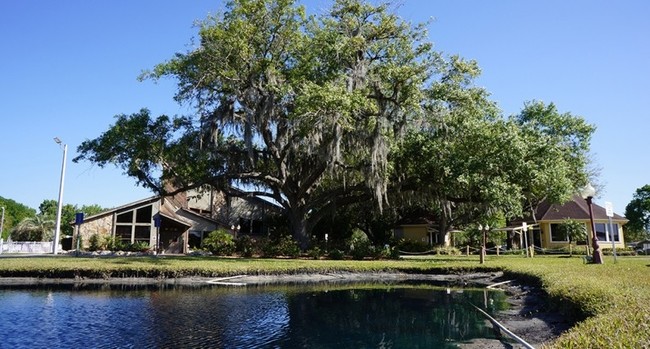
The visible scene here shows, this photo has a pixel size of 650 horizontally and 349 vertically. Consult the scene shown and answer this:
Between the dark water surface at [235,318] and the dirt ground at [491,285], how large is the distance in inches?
21.7

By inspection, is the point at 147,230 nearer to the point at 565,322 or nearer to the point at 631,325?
the point at 565,322

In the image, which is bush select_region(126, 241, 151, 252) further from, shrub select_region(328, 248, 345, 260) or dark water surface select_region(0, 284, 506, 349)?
dark water surface select_region(0, 284, 506, 349)

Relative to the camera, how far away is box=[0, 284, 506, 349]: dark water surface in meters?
8.27

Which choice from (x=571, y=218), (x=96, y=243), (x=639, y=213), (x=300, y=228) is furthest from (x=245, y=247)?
(x=639, y=213)

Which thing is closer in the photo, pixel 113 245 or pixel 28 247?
pixel 113 245

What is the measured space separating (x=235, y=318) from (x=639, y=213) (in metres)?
68.3

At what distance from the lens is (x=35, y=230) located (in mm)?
51906

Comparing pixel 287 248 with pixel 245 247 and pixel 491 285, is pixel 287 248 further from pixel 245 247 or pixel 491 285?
pixel 491 285

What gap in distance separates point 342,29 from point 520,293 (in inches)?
624

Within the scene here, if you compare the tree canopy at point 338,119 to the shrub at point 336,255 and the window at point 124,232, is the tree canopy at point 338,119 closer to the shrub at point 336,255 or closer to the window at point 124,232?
the shrub at point 336,255

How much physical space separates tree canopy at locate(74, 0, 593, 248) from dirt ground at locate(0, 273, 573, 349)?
499cm

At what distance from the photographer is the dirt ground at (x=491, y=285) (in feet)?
→ 27.3

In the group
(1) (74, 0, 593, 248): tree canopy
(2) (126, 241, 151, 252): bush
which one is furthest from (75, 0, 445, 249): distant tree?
(2) (126, 241, 151, 252): bush

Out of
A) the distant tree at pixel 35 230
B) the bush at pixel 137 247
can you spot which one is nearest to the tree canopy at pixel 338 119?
the bush at pixel 137 247
